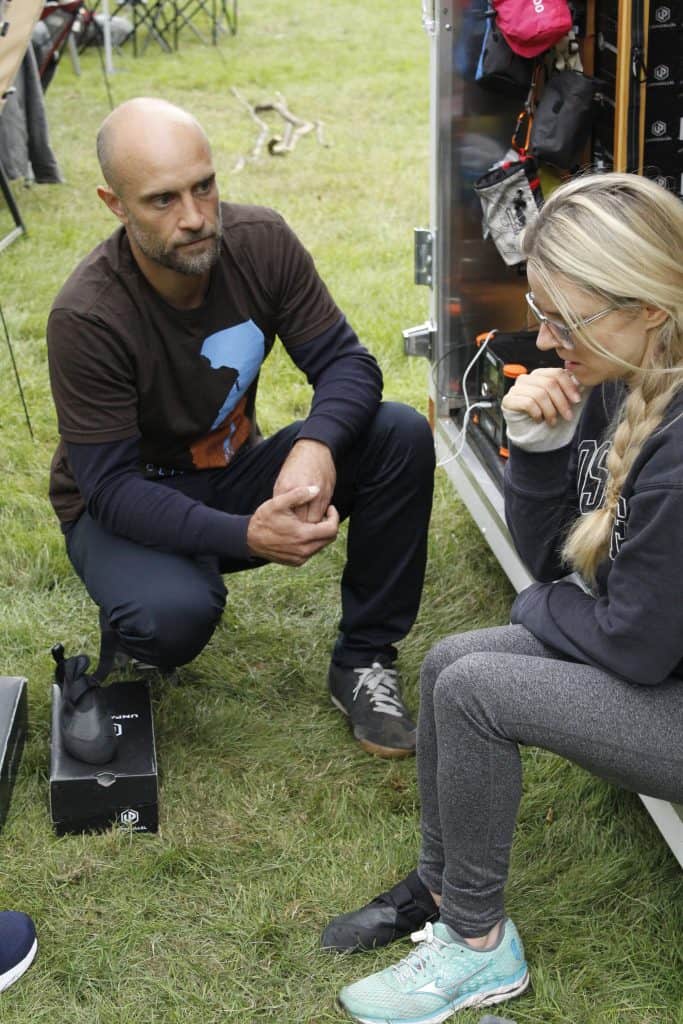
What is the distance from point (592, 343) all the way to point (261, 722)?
5.01 feet

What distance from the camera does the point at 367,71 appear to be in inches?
419

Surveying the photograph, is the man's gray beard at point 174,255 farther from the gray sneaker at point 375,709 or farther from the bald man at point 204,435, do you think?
the gray sneaker at point 375,709

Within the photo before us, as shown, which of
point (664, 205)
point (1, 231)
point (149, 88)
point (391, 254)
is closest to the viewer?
point (664, 205)

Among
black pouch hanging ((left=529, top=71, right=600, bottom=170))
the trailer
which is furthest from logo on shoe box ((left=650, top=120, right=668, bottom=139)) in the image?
black pouch hanging ((left=529, top=71, right=600, bottom=170))

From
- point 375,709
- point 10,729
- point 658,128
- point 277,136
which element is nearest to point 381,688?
point 375,709

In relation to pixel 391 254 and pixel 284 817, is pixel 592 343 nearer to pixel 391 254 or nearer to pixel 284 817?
pixel 284 817

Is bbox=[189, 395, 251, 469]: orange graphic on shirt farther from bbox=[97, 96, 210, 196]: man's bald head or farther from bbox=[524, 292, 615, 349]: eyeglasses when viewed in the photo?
bbox=[524, 292, 615, 349]: eyeglasses

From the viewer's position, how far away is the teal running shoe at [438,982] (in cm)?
224

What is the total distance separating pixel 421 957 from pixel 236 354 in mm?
1432

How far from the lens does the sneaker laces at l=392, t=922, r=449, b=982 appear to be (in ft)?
7.39

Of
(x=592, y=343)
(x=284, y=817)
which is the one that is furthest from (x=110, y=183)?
(x=284, y=817)

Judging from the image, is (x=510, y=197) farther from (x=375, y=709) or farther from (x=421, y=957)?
(x=421, y=957)

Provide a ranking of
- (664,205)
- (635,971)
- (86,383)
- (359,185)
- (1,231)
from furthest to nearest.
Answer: (359,185)
(1,231)
(86,383)
(635,971)
(664,205)

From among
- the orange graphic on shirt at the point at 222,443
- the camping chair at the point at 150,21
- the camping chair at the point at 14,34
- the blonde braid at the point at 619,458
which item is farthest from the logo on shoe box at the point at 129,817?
the camping chair at the point at 150,21
